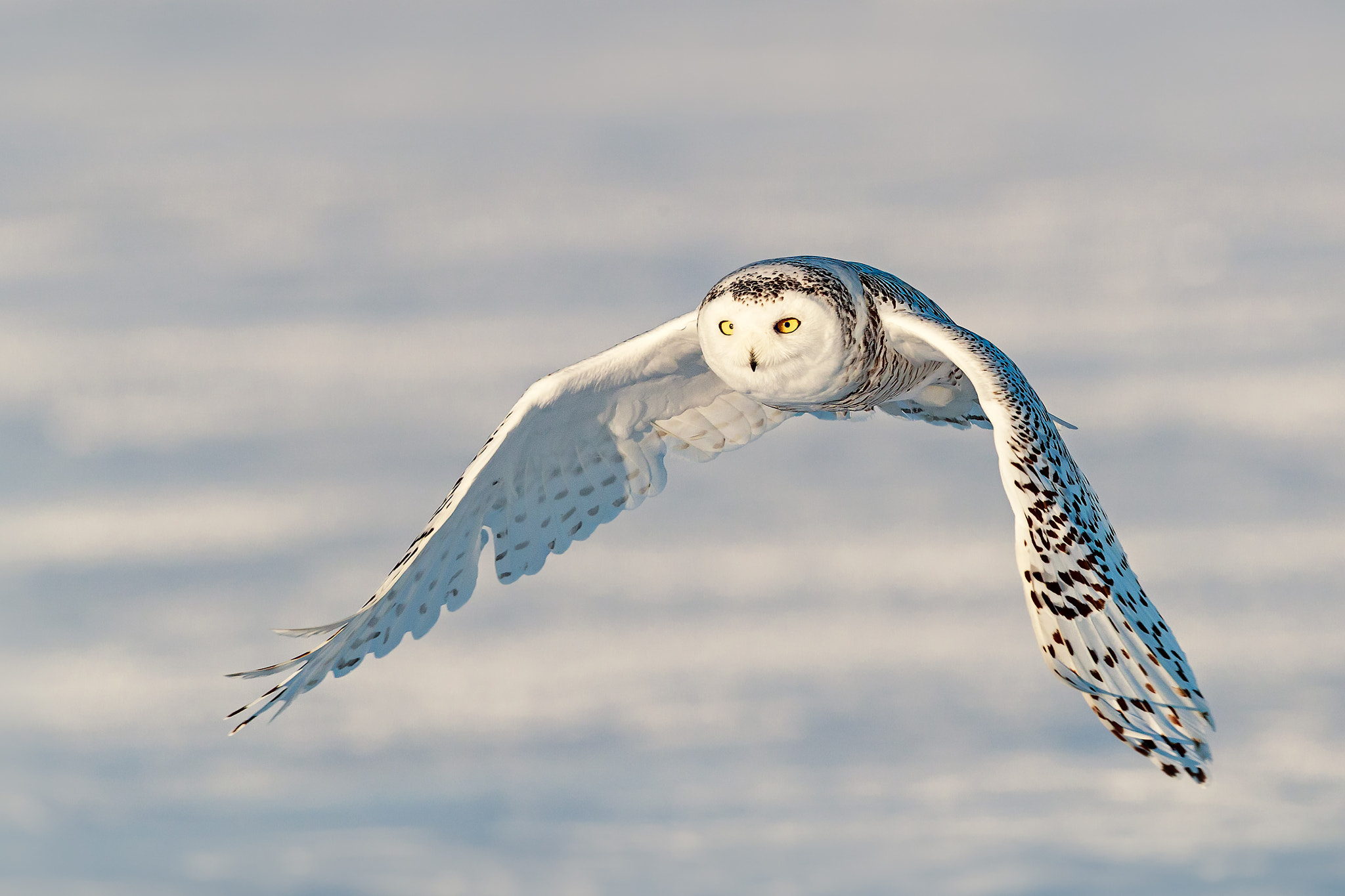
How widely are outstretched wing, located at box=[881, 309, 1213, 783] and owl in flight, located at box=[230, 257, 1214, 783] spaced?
12 mm

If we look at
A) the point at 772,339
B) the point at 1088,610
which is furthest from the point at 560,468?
the point at 1088,610

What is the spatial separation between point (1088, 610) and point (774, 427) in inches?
195

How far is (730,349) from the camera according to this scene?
11797mm

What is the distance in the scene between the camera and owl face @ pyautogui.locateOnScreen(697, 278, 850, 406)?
459 inches

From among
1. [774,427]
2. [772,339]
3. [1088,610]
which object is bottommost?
[1088,610]

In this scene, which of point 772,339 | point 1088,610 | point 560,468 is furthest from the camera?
point 560,468

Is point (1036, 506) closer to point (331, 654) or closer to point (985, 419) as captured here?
point (985, 419)

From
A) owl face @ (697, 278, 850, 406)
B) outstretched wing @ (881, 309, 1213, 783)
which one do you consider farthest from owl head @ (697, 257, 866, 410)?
outstretched wing @ (881, 309, 1213, 783)

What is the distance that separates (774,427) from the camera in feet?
48.4

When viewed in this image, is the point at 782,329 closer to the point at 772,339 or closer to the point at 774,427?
the point at 772,339

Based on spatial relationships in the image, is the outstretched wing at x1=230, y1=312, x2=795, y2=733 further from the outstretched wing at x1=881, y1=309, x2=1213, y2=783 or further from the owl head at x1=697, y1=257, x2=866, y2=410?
the outstretched wing at x1=881, y1=309, x2=1213, y2=783

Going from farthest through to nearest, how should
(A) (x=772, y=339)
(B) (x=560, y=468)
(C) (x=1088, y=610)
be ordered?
(B) (x=560, y=468) < (A) (x=772, y=339) < (C) (x=1088, y=610)

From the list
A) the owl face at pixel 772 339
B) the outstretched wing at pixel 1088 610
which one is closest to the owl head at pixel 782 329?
the owl face at pixel 772 339

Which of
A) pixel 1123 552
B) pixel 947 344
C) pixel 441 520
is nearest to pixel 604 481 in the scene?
pixel 441 520
